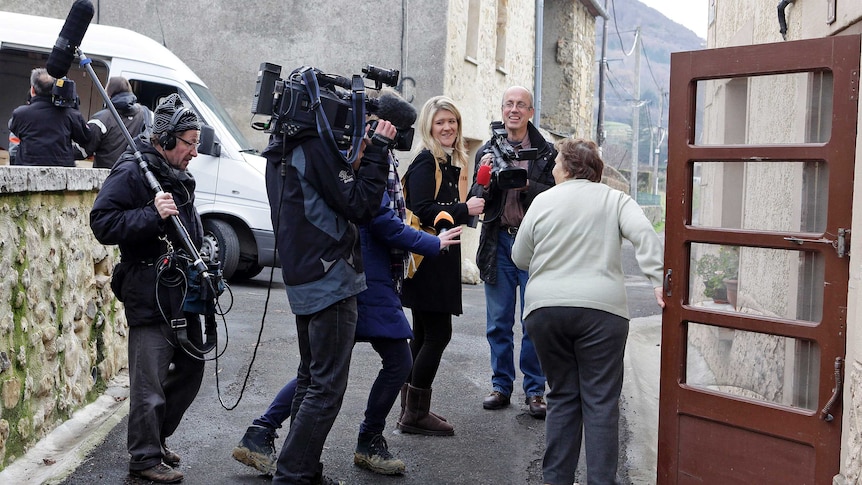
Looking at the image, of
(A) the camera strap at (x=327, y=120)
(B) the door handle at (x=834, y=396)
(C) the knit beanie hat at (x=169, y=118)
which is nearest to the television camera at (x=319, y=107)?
(A) the camera strap at (x=327, y=120)

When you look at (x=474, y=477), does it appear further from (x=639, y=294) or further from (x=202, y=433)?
(x=639, y=294)

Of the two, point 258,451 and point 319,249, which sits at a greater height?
point 319,249

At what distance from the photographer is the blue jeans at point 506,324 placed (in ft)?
19.7

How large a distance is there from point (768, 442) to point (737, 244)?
0.88 m

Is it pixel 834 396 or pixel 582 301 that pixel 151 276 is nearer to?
pixel 582 301

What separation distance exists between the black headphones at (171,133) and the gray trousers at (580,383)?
72.7 inches

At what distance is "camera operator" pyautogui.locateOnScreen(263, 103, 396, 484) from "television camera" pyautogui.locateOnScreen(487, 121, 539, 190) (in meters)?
1.50

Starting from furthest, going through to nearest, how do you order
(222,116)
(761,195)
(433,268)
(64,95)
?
1. (222,116)
2. (64,95)
3. (433,268)
4. (761,195)

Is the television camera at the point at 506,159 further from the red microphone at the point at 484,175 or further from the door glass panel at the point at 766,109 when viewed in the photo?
the door glass panel at the point at 766,109

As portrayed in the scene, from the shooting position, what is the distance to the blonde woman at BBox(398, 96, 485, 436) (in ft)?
17.6

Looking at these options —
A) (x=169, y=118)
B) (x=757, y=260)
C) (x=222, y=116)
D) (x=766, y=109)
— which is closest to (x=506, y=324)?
(x=757, y=260)

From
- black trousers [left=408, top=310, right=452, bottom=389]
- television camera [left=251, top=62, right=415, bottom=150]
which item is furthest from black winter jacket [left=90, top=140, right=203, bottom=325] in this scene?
black trousers [left=408, top=310, right=452, bottom=389]

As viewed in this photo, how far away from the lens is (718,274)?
4.61m

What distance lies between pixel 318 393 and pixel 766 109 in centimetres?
234
